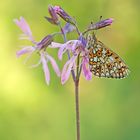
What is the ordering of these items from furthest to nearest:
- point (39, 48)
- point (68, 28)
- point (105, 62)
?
point (39, 48), point (68, 28), point (105, 62)

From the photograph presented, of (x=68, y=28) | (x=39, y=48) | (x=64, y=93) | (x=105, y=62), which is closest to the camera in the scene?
(x=105, y=62)

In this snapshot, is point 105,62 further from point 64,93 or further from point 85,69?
point 64,93

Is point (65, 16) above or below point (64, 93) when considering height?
above

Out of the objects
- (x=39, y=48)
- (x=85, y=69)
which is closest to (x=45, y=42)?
(x=39, y=48)

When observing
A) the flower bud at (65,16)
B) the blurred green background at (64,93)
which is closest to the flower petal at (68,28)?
the flower bud at (65,16)

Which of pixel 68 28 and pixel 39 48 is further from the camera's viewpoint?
pixel 39 48

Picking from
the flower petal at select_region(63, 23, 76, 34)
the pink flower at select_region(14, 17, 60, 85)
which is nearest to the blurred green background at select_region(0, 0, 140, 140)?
the pink flower at select_region(14, 17, 60, 85)

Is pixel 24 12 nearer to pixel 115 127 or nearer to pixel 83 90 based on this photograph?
pixel 83 90

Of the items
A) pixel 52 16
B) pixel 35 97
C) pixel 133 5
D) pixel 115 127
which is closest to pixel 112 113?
pixel 115 127
